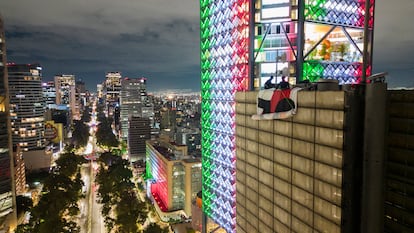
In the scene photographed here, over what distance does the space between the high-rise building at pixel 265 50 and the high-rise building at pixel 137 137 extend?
281ft

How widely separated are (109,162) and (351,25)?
266ft

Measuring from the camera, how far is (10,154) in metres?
54.3

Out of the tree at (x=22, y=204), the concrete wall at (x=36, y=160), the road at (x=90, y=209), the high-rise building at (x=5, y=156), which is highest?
the high-rise building at (x=5, y=156)

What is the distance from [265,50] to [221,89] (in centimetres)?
976

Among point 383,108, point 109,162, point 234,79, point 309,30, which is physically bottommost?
point 109,162

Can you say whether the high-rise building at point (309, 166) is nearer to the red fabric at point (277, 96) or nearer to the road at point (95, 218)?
the red fabric at point (277, 96)

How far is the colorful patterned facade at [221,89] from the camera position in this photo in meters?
39.1

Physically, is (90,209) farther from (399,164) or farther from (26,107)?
(399,164)

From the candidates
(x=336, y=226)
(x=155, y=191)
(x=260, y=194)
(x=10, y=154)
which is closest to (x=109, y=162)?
(x=155, y=191)

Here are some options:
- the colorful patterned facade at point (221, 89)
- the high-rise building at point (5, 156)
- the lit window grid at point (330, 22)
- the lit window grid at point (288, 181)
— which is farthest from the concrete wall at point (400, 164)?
the high-rise building at point (5, 156)

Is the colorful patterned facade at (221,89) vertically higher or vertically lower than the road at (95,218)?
higher

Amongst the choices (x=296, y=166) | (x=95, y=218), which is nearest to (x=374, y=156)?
(x=296, y=166)

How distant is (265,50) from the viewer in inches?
1462

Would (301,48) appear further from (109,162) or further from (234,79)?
(109,162)
